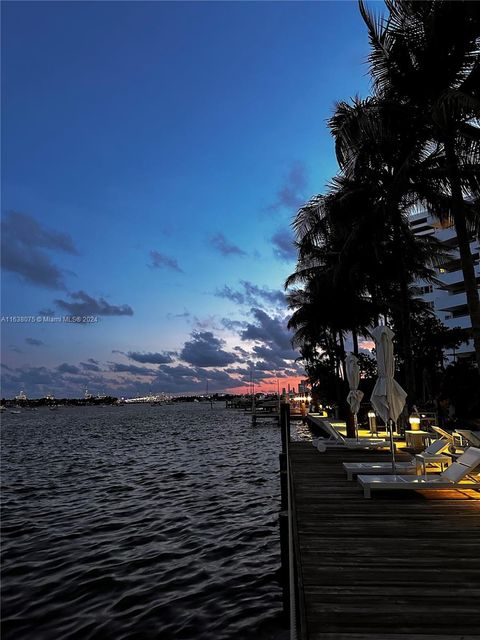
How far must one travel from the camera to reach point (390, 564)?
16.9 feet

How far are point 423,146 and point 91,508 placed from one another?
667 inches

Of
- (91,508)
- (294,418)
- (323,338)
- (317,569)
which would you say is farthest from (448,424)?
(294,418)

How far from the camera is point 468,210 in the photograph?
15578 millimetres

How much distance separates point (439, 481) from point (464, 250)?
6.99 metres

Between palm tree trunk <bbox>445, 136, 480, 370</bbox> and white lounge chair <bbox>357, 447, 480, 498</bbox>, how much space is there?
149 inches

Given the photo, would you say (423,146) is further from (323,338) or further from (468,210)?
(323,338)

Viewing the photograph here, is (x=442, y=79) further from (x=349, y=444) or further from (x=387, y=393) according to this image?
(x=349, y=444)

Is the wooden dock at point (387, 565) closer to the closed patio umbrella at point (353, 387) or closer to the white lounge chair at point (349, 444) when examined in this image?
the white lounge chair at point (349, 444)

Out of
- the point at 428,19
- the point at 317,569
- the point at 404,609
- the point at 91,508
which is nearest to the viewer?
the point at 404,609

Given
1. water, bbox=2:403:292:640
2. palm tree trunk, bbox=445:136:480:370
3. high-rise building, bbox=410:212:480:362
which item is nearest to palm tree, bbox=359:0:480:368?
palm tree trunk, bbox=445:136:480:370

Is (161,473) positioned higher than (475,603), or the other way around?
(475,603)

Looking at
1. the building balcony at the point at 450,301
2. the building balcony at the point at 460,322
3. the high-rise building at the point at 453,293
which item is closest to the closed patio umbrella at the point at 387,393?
the high-rise building at the point at 453,293

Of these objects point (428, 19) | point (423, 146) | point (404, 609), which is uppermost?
point (428, 19)

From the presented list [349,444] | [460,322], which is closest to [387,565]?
[349,444]
